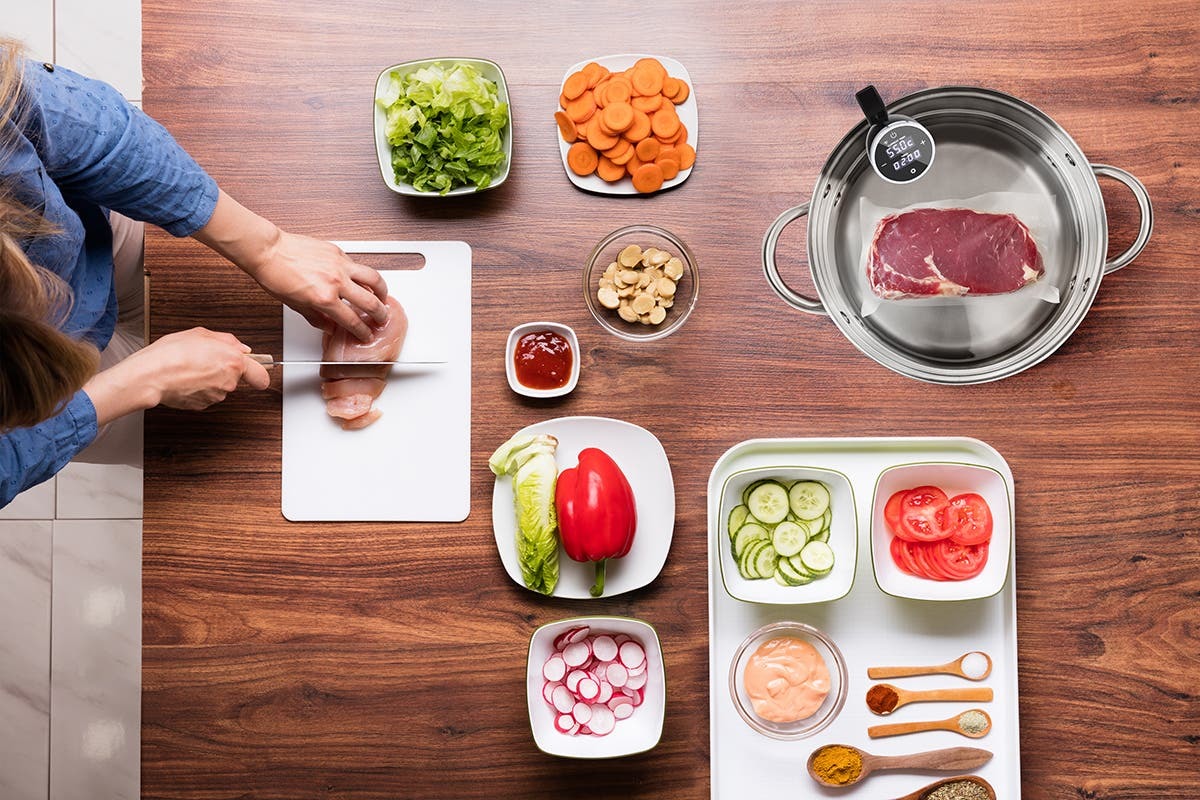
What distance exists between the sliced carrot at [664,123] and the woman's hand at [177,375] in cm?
72

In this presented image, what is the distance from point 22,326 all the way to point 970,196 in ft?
3.85

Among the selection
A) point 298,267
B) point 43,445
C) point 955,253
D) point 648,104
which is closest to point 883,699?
point 955,253

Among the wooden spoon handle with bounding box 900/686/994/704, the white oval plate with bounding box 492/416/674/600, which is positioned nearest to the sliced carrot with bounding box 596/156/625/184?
the white oval plate with bounding box 492/416/674/600

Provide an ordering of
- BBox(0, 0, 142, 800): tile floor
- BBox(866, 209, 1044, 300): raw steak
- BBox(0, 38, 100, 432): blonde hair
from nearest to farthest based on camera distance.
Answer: BBox(0, 38, 100, 432): blonde hair
BBox(866, 209, 1044, 300): raw steak
BBox(0, 0, 142, 800): tile floor

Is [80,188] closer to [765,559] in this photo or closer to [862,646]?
[765,559]

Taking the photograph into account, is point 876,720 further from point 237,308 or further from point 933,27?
point 237,308

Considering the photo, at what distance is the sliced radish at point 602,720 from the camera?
4.38 feet

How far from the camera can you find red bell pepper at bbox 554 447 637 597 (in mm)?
1294

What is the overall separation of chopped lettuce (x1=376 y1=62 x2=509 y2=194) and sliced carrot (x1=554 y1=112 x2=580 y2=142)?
0.08 metres

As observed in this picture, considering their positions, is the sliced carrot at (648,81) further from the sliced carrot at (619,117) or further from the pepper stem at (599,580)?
the pepper stem at (599,580)

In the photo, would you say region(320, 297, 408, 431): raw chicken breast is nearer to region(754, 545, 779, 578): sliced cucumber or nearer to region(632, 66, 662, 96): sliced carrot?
region(632, 66, 662, 96): sliced carrot

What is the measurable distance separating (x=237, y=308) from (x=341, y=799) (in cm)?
82

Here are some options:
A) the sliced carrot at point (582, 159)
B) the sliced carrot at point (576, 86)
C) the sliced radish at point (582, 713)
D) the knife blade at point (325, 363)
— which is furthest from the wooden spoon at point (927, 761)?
the sliced carrot at point (576, 86)

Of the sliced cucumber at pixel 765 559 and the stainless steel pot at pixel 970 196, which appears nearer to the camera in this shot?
the stainless steel pot at pixel 970 196
